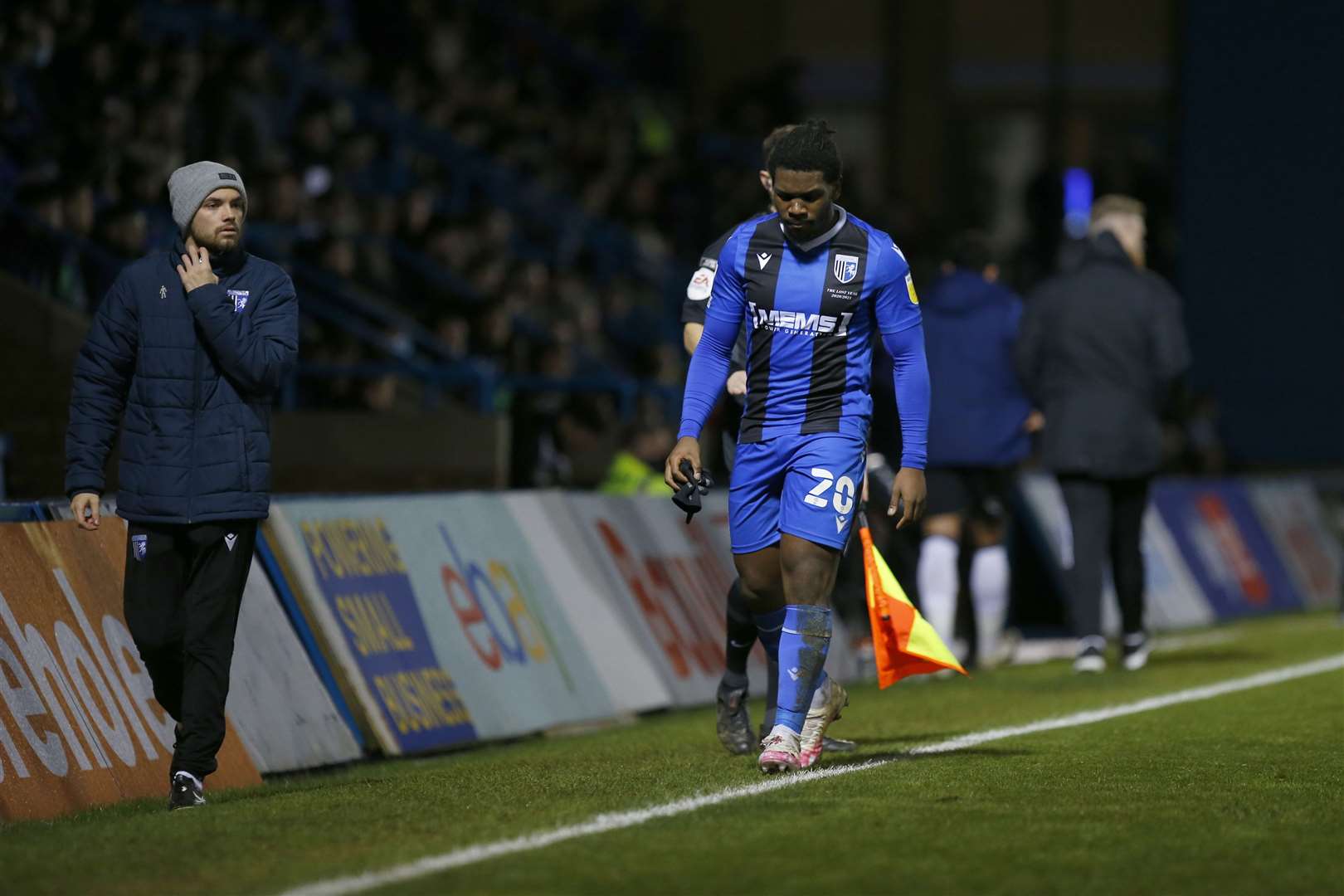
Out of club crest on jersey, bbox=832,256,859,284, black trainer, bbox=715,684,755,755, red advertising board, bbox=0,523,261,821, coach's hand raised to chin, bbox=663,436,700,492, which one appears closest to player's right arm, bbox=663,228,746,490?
coach's hand raised to chin, bbox=663,436,700,492

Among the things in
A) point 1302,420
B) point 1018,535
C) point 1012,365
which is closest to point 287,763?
point 1012,365

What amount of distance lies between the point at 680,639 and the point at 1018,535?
17.4 feet

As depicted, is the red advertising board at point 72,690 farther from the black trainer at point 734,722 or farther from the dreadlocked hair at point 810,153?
the dreadlocked hair at point 810,153

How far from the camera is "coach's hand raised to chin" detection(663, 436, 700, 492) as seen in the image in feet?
27.0

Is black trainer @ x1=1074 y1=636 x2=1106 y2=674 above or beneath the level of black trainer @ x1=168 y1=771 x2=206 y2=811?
beneath

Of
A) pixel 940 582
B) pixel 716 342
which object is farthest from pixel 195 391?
pixel 940 582

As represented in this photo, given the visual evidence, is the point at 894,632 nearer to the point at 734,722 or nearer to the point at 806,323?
the point at 734,722

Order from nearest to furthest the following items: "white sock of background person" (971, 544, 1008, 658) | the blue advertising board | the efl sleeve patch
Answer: the efl sleeve patch
"white sock of background person" (971, 544, 1008, 658)
the blue advertising board

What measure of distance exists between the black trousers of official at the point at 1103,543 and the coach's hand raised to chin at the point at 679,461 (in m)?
5.71

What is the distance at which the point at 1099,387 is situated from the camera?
13.5m

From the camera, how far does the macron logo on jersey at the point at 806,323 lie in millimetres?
8352

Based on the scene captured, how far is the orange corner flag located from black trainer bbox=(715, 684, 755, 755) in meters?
0.74

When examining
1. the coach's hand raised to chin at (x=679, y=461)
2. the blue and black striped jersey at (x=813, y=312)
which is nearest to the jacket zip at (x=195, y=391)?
the coach's hand raised to chin at (x=679, y=461)

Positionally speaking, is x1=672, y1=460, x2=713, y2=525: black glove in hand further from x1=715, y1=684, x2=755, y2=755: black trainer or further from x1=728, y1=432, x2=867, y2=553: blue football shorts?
x1=715, y1=684, x2=755, y2=755: black trainer
